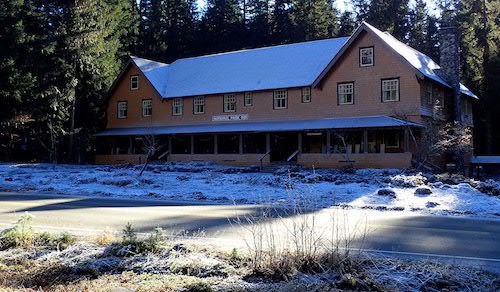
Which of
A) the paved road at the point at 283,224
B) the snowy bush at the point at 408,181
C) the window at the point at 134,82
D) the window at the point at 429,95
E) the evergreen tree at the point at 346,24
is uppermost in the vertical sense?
the evergreen tree at the point at 346,24

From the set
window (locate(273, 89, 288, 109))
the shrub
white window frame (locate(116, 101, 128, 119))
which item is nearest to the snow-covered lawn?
the shrub

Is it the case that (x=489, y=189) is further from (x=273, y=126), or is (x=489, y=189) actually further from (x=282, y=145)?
(x=282, y=145)

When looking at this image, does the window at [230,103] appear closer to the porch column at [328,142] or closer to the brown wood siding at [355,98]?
the brown wood siding at [355,98]

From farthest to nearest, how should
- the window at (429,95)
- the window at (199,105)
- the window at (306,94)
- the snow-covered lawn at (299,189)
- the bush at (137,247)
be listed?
the window at (199,105) → the window at (306,94) → the window at (429,95) → the snow-covered lawn at (299,189) → the bush at (137,247)

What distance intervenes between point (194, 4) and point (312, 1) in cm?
1771

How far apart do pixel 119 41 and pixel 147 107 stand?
10422 mm

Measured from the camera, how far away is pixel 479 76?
2056 inches

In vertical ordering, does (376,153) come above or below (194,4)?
below

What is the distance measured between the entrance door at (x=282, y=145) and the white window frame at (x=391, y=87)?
839 cm

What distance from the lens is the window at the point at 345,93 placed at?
3675cm

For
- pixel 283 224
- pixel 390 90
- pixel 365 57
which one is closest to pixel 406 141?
pixel 390 90

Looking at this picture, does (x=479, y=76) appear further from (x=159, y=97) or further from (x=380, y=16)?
(x=159, y=97)

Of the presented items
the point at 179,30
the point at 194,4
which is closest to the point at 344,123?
the point at 179,30

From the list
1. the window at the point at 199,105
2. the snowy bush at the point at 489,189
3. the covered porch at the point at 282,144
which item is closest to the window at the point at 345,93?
the covered porch at the point at 282,144
